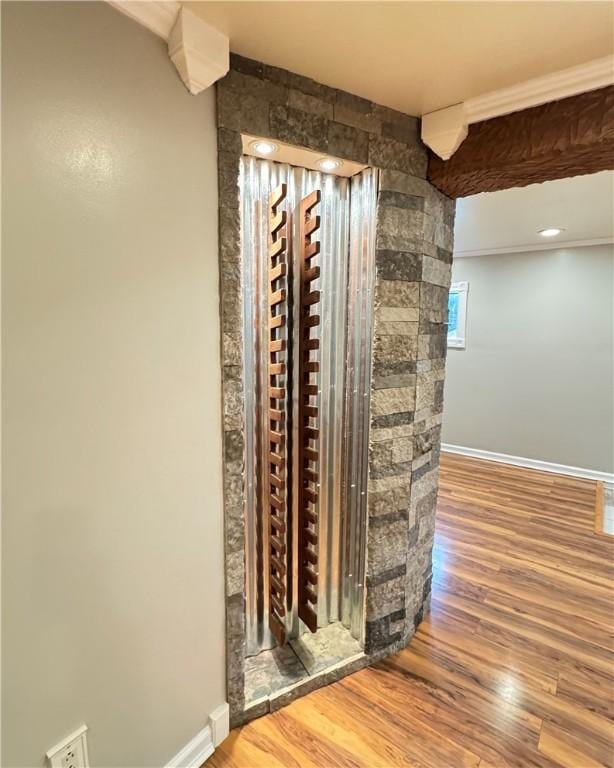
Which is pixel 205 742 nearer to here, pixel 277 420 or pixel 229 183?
pixel 277 420

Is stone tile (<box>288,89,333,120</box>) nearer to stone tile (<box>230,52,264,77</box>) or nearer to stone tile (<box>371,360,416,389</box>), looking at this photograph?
stone tile (<box>230,52,264,77</box>)

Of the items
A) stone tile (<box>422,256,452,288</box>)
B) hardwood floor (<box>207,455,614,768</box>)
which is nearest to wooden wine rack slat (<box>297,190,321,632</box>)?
hardwood floor (<box>207,455,614,768</box>)

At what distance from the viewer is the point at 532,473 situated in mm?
4141

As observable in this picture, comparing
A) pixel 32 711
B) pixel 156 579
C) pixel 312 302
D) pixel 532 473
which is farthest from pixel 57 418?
pixel 532 473

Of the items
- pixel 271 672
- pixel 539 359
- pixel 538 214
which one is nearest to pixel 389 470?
pixel 271 672

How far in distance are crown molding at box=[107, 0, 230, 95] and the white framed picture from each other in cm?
397

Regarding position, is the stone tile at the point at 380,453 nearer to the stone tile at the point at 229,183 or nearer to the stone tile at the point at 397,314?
the stone tile at the point at 397,314

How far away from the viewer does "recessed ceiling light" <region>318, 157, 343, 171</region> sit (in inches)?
56.3

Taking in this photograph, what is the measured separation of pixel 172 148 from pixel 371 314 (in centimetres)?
88

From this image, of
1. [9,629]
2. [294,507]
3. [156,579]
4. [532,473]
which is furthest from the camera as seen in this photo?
[532,473]

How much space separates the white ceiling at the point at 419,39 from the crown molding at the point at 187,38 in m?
0.03

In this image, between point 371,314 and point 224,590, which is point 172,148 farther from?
point 224,590

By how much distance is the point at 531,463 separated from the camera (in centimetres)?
426

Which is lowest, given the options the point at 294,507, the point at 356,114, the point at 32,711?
the point at 32,711
